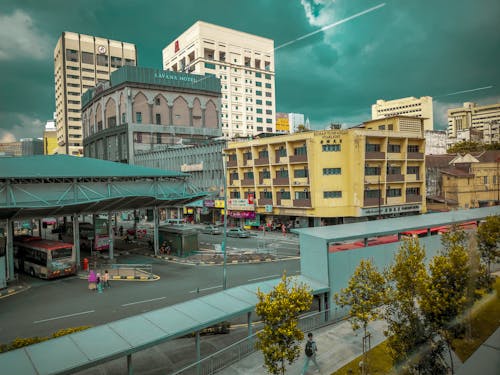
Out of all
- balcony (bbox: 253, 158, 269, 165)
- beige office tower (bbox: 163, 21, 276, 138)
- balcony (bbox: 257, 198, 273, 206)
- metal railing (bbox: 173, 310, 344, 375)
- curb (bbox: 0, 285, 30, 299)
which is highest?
beige office tower (bbox: 163, 21, 276, 138)

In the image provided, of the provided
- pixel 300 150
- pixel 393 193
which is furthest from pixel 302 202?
pixel 393 193

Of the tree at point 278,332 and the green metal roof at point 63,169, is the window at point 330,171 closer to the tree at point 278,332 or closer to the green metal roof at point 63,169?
the green metal roof at point 63,169

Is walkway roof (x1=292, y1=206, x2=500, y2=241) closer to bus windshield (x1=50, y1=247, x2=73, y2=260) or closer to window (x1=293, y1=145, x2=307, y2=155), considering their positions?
bus windshield (x1=50, y1=247, x2=73, y2=260)

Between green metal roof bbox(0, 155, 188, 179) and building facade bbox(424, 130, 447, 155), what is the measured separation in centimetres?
7553

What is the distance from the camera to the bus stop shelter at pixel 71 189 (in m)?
29.7

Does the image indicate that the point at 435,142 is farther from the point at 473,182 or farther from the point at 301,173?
the point at 301,173

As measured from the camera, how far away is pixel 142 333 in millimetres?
13406

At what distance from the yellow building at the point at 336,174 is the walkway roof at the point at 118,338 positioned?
125 feet

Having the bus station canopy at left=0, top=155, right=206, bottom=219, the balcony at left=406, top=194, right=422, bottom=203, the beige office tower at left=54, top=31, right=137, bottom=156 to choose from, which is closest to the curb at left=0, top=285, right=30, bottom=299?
the bus station canopy at left=0, top=155, right=206, bottom=219

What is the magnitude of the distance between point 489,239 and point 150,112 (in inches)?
3256

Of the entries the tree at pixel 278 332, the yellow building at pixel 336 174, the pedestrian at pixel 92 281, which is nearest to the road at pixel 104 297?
the pedestrian at pixel 92 281

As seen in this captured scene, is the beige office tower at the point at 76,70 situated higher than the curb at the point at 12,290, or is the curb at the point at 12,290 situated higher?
the beige office tower at the point at 76,70

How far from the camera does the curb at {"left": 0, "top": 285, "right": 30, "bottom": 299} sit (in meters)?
28.1

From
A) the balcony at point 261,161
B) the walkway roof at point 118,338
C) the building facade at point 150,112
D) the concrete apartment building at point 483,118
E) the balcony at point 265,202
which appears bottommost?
the walkway roof at point 118,338
